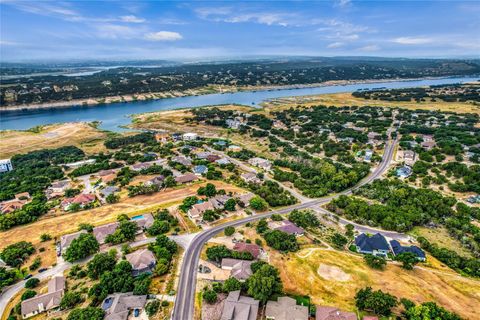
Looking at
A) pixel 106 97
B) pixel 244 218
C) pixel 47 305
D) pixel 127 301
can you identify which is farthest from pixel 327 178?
pixel 106 97

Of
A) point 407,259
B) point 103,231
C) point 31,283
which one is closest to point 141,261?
point 103,231

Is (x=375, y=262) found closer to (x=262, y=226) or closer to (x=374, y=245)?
(x=374, y=245)

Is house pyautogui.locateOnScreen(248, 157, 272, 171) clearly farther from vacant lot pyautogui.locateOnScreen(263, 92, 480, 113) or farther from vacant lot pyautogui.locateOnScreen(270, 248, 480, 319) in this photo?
vacant lot pyautogui.locateOnScreen(263, 92, 480, 113)

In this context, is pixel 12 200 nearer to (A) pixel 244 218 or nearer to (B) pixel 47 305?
(B) pixel 47 305

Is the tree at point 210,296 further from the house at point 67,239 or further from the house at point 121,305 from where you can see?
the house at point 67,239

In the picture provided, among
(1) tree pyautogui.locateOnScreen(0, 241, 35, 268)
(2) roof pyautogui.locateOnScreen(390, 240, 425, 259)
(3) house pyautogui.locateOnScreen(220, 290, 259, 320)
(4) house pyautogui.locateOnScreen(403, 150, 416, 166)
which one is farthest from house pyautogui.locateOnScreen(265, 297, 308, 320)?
(4) house pyautogui.locateOnScreen(403, 150, 416, 166)

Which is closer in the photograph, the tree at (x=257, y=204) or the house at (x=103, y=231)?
the house at (x=103, y=231)

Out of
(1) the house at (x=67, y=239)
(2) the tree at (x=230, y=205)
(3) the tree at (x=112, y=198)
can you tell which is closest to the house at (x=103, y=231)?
(1) the house at (x=67, y=239)
